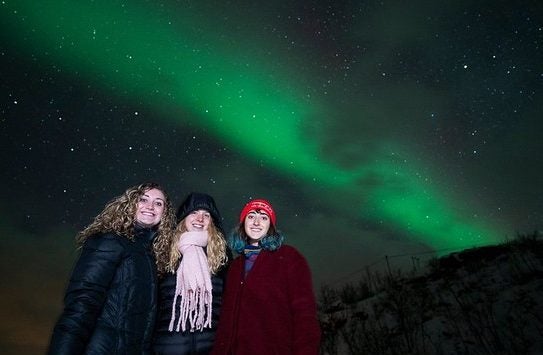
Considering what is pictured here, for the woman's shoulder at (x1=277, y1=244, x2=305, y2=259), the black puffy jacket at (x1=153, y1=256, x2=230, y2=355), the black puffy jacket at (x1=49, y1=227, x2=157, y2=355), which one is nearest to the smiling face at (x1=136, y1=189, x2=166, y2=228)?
the black puffy jacket at (x1=49, y1=227, x2=157, y2=355)

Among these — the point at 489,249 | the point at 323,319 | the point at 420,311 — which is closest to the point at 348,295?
the point at 323,319

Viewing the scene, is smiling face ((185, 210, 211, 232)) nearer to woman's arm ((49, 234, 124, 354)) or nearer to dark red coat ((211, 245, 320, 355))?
dark red coat ((211, 245, 320, 355))

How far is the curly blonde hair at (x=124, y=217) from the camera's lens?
2.62 metres

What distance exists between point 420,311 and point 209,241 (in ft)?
36.8

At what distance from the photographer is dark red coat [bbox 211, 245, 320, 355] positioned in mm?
2418

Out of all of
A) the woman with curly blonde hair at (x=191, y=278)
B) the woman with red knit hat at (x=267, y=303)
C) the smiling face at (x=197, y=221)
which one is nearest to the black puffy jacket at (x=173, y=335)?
the woman with curly blonde hair at (x=191, y=278)

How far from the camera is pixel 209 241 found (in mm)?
3268

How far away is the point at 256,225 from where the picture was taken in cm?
323

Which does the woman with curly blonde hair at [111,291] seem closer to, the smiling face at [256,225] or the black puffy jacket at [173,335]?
the black puffy jacket at [173,335]

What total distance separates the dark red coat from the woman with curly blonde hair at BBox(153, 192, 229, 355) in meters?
0.15

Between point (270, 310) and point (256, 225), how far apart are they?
901 mm

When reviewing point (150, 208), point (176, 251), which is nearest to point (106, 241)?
point (150, 208)

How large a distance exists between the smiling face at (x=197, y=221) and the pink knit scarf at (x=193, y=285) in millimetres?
140

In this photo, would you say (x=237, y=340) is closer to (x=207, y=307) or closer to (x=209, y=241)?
(x=207, y=307)
